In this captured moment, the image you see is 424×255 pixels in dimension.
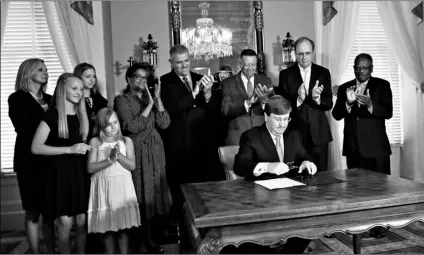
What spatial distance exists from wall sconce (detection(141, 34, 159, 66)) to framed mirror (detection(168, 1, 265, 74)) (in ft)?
1.14

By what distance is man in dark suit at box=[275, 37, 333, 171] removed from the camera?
3754 millimetres

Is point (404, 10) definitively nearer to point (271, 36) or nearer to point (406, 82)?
point (406, 82)

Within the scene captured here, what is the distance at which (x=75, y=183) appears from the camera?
303cm

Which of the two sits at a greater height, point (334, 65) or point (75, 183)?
point (334, 65)

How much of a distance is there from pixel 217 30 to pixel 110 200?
8.97ft

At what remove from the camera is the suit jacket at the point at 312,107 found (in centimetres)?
377

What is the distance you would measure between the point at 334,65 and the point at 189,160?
8.10ft

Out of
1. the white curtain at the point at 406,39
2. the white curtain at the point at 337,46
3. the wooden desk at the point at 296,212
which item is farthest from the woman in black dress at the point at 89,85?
the white curtain at the point at 406,39

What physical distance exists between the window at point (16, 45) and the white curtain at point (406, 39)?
13.9ft

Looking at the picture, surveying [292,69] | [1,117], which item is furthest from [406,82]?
[1,117]

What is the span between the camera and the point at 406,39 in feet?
16.6

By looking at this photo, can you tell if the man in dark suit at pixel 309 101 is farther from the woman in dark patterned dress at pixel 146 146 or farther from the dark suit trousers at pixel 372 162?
the woman in dark patterned dress at pixel 146 146

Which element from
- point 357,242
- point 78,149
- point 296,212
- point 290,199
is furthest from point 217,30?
point 296,212

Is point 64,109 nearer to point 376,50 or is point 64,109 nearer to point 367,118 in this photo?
point 367,118
